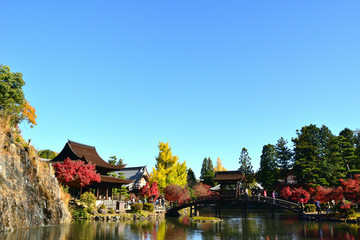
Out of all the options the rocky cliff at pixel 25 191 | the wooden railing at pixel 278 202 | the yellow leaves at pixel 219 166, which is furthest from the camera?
the yellow leaves at pixel 219 166

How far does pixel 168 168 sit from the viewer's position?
2208 inches

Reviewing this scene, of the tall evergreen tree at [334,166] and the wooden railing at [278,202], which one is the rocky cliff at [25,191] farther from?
the tall evergreen tree at [334,166]

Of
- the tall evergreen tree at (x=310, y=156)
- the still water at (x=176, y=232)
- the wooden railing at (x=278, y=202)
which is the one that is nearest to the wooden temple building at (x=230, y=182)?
the wooden railing at (x=278, y=202)

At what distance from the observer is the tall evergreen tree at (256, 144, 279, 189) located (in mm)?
56469

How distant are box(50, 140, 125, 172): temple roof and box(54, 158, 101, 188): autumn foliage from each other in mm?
3964

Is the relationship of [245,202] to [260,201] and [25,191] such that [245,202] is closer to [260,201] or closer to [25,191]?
[260,201]

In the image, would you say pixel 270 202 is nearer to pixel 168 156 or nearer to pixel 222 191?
pixel 222 191

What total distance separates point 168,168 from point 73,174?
25.8m

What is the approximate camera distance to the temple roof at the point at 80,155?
39.3 m

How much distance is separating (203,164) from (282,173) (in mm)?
39143

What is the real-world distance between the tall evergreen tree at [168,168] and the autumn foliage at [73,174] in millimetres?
21029

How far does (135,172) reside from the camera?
62969 millimetres

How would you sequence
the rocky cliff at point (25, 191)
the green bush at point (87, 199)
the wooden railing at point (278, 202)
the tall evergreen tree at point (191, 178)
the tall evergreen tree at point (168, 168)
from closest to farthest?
the rocky cliff at point (25, 191), the green bush at point (87, 199), the wooden railing at point (278, 202), the tall evergreen tree at point (168, 168), the tall evergreen tree at point (191, 178)

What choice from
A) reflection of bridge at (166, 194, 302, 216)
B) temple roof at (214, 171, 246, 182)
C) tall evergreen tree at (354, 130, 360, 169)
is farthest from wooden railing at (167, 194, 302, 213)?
tall evergreen tree at (354, 130, 360, 169)
